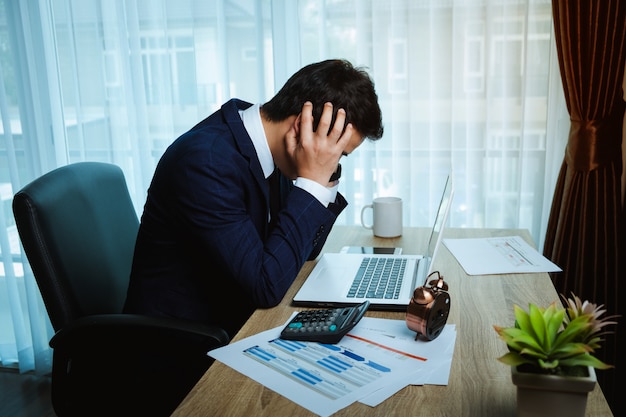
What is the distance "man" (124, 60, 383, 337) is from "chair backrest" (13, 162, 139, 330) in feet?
0.28

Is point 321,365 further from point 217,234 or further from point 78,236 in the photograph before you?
point 78,236

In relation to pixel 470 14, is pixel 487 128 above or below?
below

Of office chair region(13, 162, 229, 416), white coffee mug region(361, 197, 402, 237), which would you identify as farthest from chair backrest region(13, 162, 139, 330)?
white coffee mug region(361, 197, 402, 237)

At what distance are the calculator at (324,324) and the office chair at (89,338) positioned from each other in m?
0.18

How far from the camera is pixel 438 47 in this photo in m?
2.04

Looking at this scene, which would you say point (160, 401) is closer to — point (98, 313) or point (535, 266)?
point (98, 313)

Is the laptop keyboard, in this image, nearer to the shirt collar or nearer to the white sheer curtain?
the shirt collar

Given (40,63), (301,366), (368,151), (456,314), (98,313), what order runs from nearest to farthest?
1. (301,366)
2. (456,314)
3. (98,313)
4. (368,151)
5. (40,63)

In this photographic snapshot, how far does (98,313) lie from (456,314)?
79cm

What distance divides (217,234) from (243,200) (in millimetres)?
144

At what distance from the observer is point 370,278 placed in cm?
137

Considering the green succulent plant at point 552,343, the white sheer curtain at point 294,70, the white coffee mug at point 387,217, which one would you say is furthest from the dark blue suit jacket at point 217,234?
the white sheer curtain at point 294,70

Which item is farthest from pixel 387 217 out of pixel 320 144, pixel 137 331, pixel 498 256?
pixel 137 331

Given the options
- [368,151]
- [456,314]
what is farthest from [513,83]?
[456,314]
